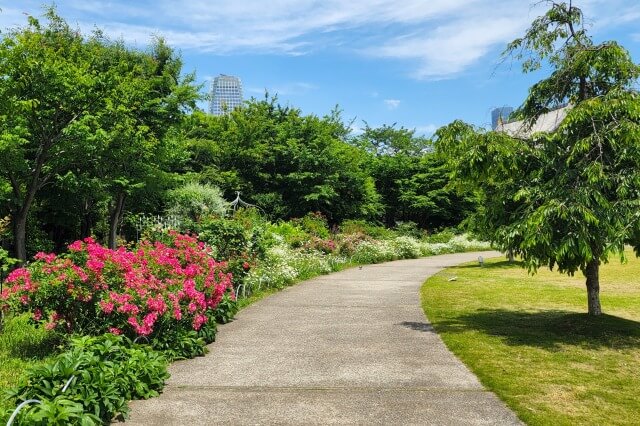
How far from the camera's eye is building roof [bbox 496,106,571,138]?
7672mm

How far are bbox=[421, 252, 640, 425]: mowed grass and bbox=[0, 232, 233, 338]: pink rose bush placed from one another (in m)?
3.67

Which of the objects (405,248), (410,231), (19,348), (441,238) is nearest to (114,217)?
(405,248)

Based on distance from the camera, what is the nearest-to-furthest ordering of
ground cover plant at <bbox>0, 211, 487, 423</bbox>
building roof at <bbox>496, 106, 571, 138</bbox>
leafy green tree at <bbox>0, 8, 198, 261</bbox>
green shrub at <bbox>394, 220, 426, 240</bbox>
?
ground cover plant at <bbox>0, 211, 487, 423</bbox>, building roof at <bbox>496, 106, 571, 138</bbox>, leafy green tree at <bbox>0, 8, 198, 261</bbox>, green shrub at <bbox>394, 220, 426, 240</bbox>

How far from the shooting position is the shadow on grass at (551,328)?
23.0 feet

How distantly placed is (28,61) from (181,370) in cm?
997

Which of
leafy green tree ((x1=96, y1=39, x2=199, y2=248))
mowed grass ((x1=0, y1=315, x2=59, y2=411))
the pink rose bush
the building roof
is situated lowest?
mowed grass ((x1=0, y1=315, x2=59, y2=411))

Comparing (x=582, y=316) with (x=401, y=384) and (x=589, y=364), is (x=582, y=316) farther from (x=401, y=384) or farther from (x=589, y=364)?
(x=401, y=384)

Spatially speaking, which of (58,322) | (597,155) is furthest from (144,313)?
(597,155)

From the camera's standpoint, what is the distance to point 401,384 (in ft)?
17.2

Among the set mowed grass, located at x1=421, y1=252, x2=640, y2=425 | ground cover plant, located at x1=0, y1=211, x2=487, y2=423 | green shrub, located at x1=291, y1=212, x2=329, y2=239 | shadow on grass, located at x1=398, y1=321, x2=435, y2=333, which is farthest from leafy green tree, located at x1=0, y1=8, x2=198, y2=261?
mowed grass, located at x1=421, y1=252, x2=640, y2=425

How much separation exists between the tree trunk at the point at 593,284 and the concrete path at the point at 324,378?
270cm

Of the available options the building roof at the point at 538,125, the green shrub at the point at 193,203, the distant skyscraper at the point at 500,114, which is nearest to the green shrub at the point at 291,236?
the green shrub at the point at 193,203

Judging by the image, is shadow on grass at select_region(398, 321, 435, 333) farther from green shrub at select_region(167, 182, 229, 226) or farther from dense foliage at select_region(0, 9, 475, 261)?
green shrub at select_region(167, 182, 229, 226)

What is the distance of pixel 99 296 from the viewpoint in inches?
232
